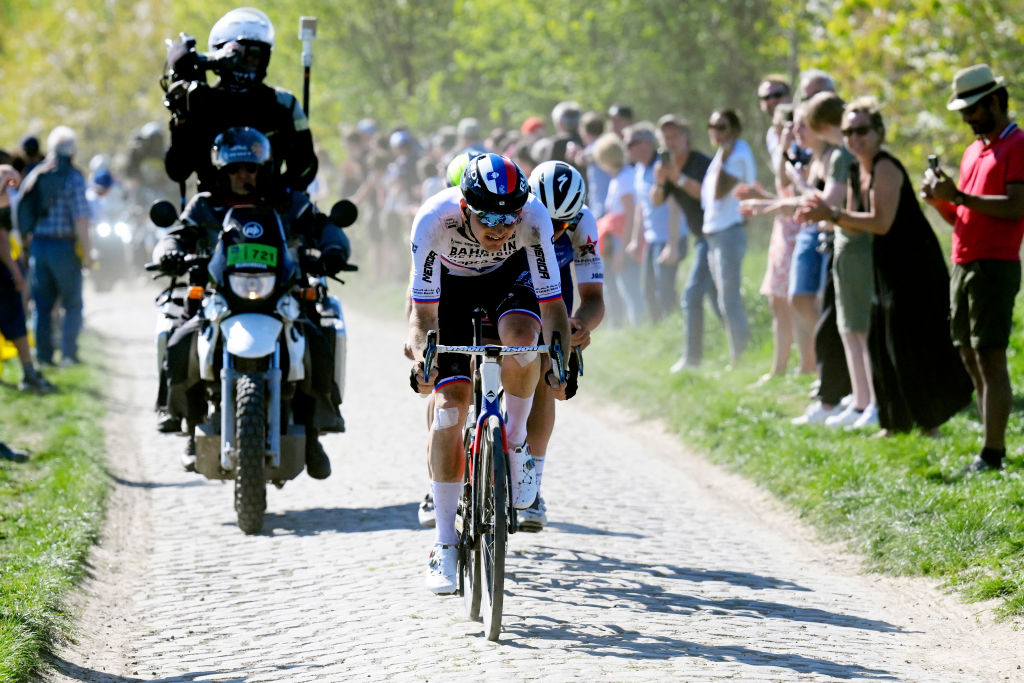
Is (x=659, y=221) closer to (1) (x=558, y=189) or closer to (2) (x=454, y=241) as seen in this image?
(1) (x=558, y=189)

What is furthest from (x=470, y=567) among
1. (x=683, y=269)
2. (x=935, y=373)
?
(x=683, y=269)

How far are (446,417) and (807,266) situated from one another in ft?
20.1

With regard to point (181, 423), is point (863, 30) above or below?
above

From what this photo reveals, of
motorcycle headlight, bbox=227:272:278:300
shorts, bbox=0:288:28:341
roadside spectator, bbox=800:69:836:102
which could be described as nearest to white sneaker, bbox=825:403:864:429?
roadside spectator, bbox=800:69:836:102

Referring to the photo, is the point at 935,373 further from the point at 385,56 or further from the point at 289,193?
the point at 385,56

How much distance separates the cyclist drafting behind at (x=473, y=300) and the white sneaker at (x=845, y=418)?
4761 millimetres

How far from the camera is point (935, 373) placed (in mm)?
10859

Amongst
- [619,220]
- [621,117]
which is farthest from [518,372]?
[621,117]

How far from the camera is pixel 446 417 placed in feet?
24.4

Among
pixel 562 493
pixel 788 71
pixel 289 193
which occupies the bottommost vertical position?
pixel 562 493

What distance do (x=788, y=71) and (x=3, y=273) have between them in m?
12.8

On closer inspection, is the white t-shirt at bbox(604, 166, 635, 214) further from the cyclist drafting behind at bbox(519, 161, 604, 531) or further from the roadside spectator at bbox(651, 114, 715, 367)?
the cyclist drafting behind at bbox(519, 161, 604, 531)

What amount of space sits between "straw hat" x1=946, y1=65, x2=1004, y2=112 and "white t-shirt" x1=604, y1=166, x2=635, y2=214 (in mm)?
8481

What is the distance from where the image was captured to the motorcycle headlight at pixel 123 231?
104 feet
